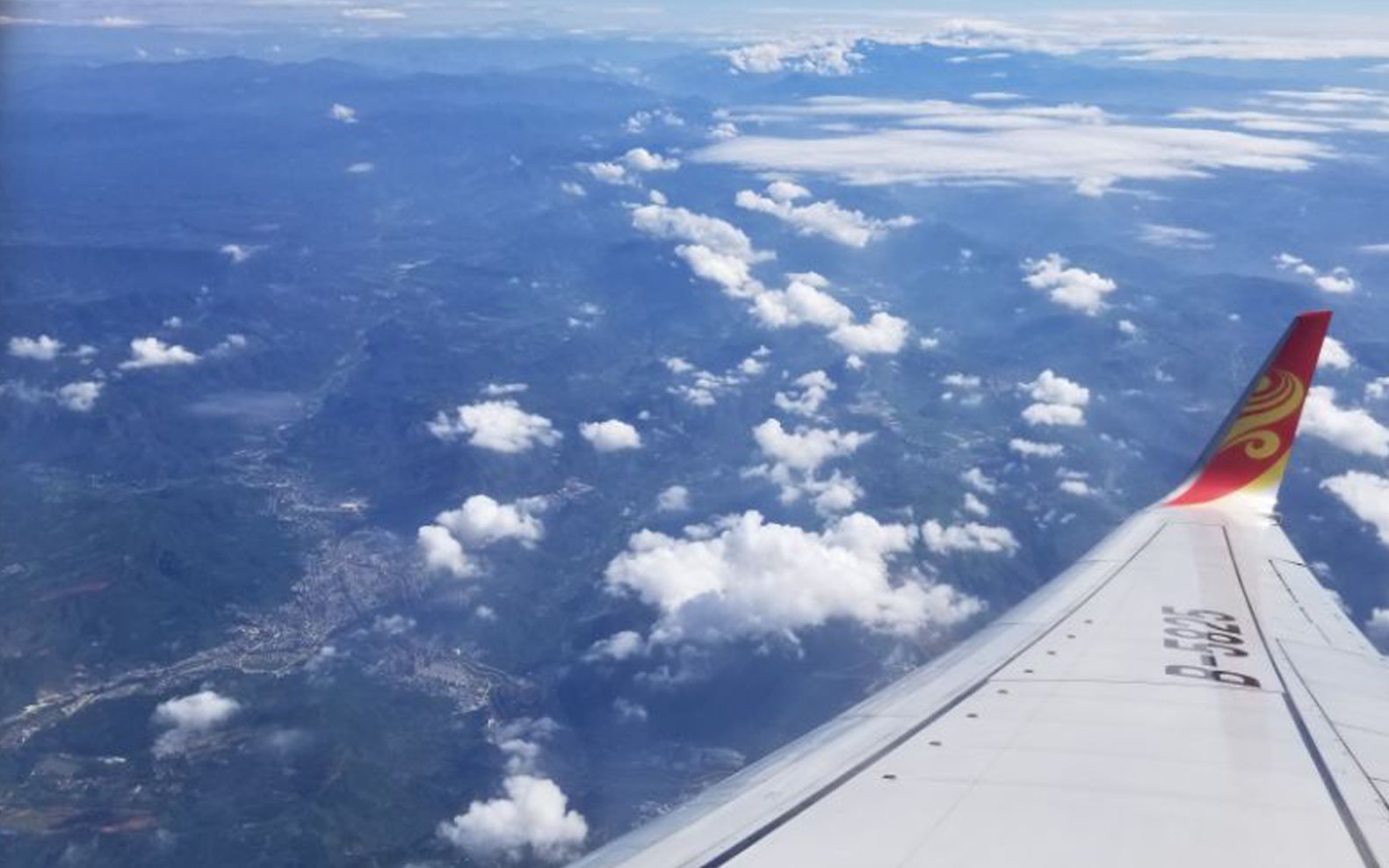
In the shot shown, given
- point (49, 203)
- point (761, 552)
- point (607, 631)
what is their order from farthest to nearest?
1. point (49, 203)
2. point (761, 552)
3. point (607, 631)

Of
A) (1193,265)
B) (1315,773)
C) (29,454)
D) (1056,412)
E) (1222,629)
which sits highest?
(1315,773)

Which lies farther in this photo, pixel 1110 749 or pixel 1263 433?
pixel 1263 433

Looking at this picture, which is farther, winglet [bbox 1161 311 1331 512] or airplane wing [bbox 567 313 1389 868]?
winglet [bbox 1161 311 1331 512]

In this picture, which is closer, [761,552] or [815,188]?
[761,552]

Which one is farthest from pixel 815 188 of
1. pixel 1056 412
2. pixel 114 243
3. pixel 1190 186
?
pixel 114 243

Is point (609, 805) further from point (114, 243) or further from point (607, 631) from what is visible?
point (114, 243)

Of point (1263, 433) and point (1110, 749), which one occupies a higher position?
point (1263, 433)
